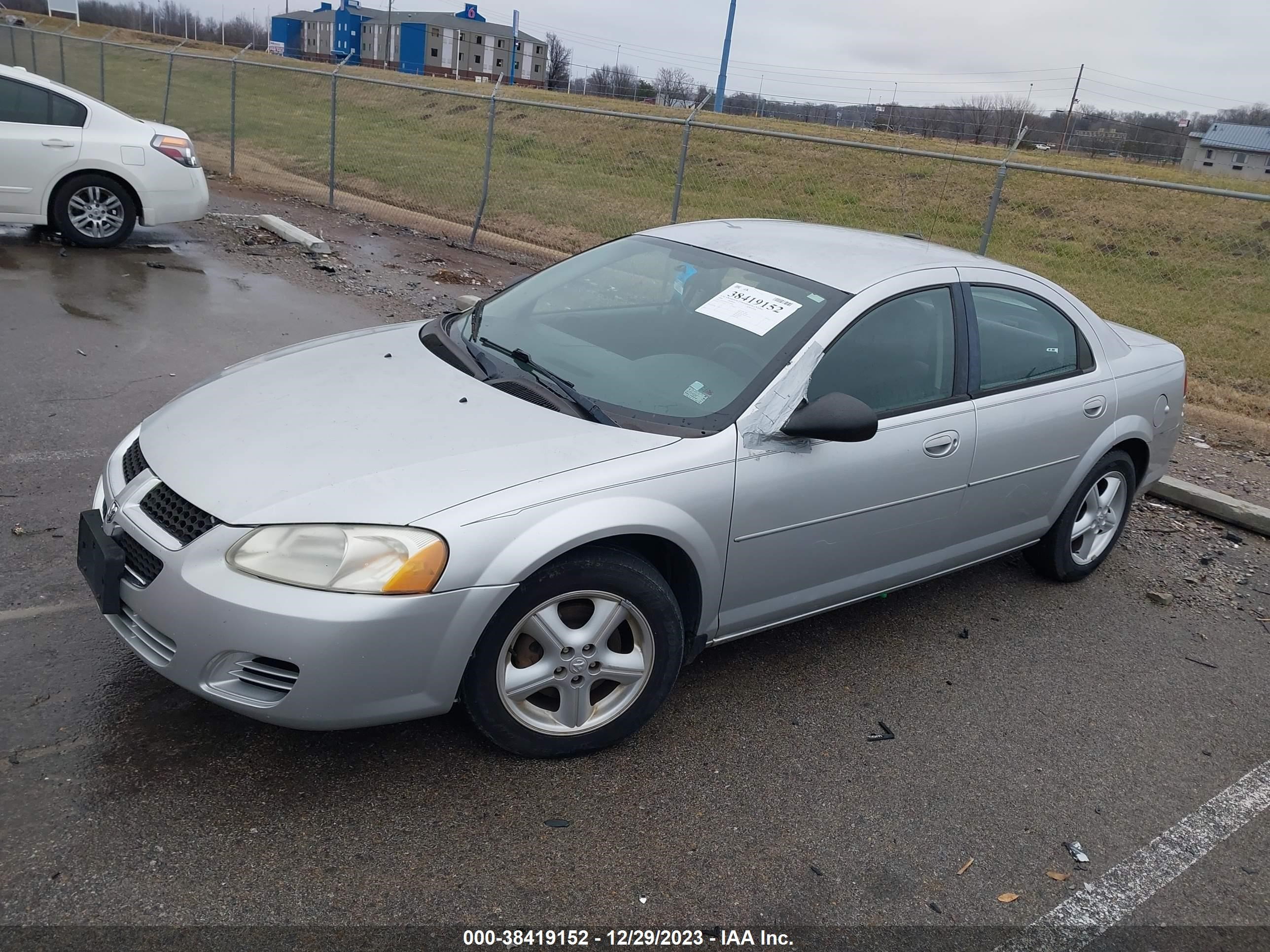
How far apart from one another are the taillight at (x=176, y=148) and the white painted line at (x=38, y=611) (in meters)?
7.61

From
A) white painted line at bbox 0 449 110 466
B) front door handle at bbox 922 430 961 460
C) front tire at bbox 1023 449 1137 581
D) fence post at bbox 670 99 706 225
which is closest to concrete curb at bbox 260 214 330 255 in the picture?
fence post at bbox 670 99 706 225

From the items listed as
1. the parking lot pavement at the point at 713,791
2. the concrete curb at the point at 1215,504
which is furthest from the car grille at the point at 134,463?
the concrete curb at the point at 1215,504

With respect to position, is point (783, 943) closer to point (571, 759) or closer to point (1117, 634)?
point (571, 759)

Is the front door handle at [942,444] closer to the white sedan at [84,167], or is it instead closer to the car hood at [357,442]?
the car hood at [357,442]

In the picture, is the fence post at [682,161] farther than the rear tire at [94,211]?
Yes

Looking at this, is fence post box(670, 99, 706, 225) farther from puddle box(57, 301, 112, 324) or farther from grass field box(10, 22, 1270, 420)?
puddle box(57, 301, 112, 324)

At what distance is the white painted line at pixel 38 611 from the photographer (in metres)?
3.57

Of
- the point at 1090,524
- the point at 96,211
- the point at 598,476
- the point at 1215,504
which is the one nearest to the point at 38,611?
the point at 598,476

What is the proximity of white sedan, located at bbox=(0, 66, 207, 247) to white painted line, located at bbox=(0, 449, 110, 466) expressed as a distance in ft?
18.6

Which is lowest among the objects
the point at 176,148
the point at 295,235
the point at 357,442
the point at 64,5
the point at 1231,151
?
the point at 295,235

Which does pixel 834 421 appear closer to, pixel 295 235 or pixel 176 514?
pixel 176 514

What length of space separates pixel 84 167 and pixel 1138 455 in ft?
30.8

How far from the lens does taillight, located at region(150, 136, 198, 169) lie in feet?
32.3

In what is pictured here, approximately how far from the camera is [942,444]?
153 inches
